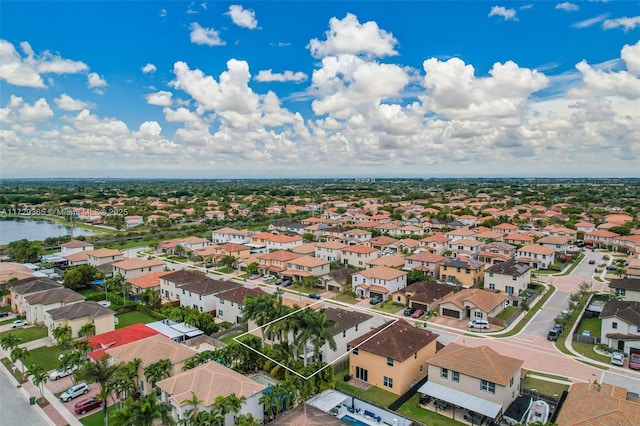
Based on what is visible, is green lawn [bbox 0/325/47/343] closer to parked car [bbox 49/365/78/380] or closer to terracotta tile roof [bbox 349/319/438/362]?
parked car [bbox 49/365/78/380]

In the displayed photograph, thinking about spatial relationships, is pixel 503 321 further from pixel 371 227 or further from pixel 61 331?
pixel 371 227

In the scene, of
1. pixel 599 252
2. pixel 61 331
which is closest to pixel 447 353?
pixel 61 331

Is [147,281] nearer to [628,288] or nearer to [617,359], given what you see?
[617,359]

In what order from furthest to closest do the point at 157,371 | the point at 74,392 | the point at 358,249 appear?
1. the point at 358,249
2. the point at 74,392
3. the point at 157,371

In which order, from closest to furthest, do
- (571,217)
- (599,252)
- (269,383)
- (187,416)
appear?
(187,416) < (269,383) < (599,252) < (571,217)

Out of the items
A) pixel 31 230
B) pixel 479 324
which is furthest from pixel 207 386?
pixel 31 230

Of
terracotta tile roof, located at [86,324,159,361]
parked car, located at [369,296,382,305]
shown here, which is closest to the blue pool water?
terracotta tile roof, located at [86,324,159,361]
